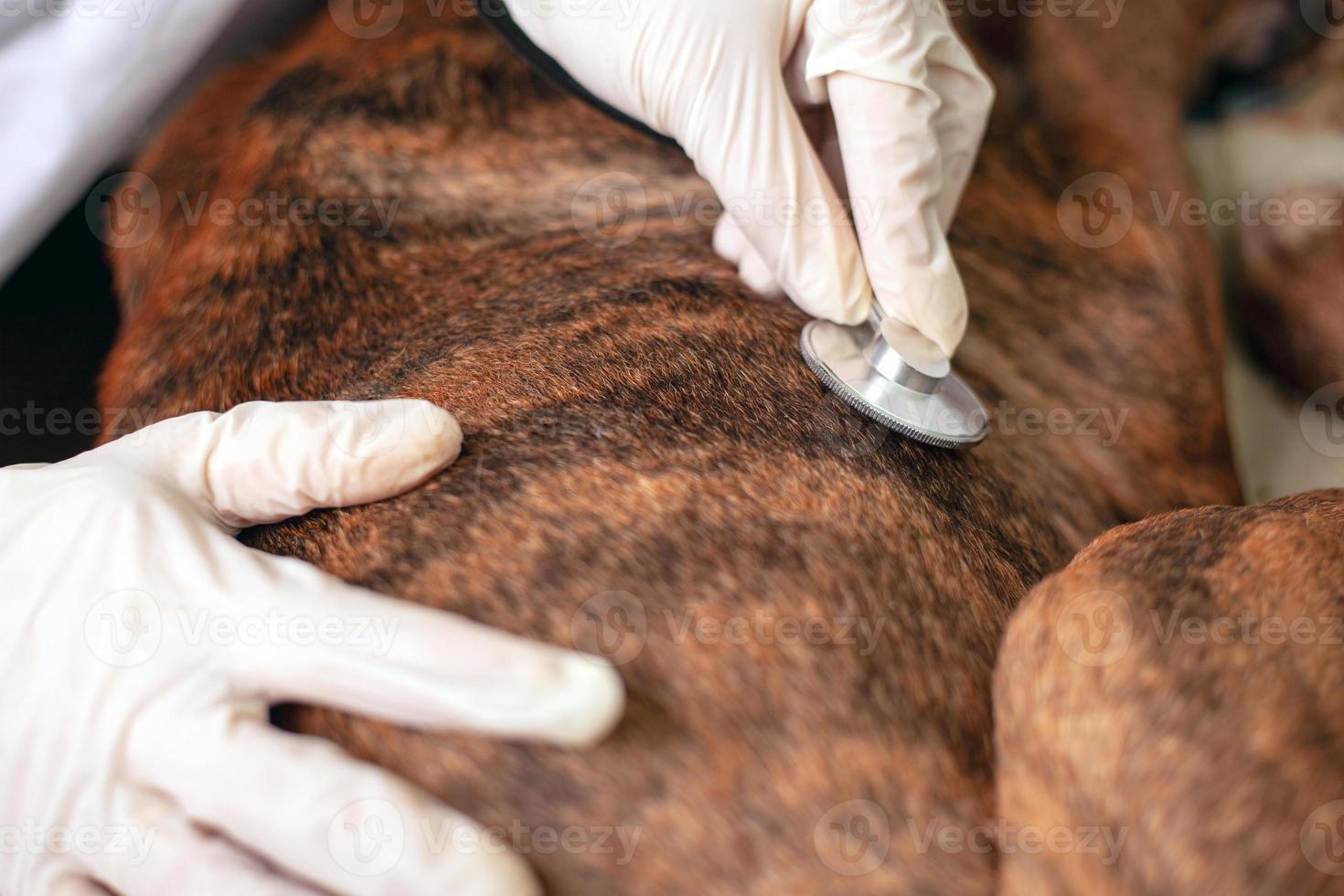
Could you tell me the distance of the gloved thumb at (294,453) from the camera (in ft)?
→ 3.51

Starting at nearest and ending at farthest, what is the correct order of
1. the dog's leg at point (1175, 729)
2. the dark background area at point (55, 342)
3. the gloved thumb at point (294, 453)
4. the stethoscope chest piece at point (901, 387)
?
the dog's leg at point (1175, 729) → the gloved thumb at point (294, 453) → the stethoscope chest piece at point (901, 387) → the dark background area at point (55, 342)

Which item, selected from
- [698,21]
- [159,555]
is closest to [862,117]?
[698,21]

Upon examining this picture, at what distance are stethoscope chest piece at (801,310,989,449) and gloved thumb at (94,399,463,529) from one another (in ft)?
1.57

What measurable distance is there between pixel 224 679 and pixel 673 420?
552 mm

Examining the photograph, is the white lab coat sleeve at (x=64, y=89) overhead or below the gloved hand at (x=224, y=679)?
overhead

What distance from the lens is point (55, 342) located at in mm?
1617

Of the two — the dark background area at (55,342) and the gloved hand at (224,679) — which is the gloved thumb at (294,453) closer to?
the gloved hand at (224,679)

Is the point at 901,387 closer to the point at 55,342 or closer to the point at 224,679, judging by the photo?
the point at 224,679

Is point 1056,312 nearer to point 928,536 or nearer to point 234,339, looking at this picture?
point 928,536

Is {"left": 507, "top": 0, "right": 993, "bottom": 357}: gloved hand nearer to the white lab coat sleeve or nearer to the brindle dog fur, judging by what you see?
the brindle dog fur

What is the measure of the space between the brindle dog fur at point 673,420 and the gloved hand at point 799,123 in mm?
125

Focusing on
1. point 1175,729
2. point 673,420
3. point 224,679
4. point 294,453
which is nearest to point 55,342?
point 294,453

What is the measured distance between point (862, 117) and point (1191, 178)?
1261mm

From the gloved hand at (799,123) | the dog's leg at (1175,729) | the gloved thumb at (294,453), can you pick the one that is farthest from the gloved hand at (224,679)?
the gloved hand at (799,123)
